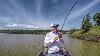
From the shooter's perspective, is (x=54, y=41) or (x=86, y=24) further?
(x=86, y=24)

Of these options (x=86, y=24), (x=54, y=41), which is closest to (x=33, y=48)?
(x=54, y=41)

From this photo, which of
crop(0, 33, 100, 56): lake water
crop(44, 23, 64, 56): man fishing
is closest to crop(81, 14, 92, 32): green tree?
crop(0, 33, 100, 56): lake water

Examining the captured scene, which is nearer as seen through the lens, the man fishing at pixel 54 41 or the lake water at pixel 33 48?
the man fishing at pixel 54 41

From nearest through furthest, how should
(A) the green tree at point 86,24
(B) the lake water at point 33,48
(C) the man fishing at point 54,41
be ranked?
(C) the man fishing at point 54,41 < (B) the lake water at point 33,48 < (A) the green tree at point 86,24

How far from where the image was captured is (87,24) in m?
96.7

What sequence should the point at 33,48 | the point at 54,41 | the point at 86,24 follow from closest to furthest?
the point at 54,41 < the point at 33,48 < the point at 86,24

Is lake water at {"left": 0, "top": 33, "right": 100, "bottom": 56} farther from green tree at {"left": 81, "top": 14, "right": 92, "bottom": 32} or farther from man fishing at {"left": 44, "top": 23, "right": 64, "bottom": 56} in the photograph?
green tree at {"left": 81, "top": 14, "right": 92, "bottom": 32}

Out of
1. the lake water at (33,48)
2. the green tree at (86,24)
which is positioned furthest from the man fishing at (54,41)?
the green tree at (86,24)

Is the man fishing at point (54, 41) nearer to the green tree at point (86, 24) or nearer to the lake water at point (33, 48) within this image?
the lake water at point (33, 48)

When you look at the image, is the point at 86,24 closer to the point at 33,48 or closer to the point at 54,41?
the point at 33,48

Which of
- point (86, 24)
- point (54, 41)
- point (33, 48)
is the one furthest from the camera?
point (86, 24)

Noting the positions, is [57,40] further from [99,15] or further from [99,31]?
[99,15]

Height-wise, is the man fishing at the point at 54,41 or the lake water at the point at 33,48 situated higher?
the man fishing at the point at 54,41

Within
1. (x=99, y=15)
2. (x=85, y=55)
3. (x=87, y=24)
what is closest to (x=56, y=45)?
(x=85, y=55)
